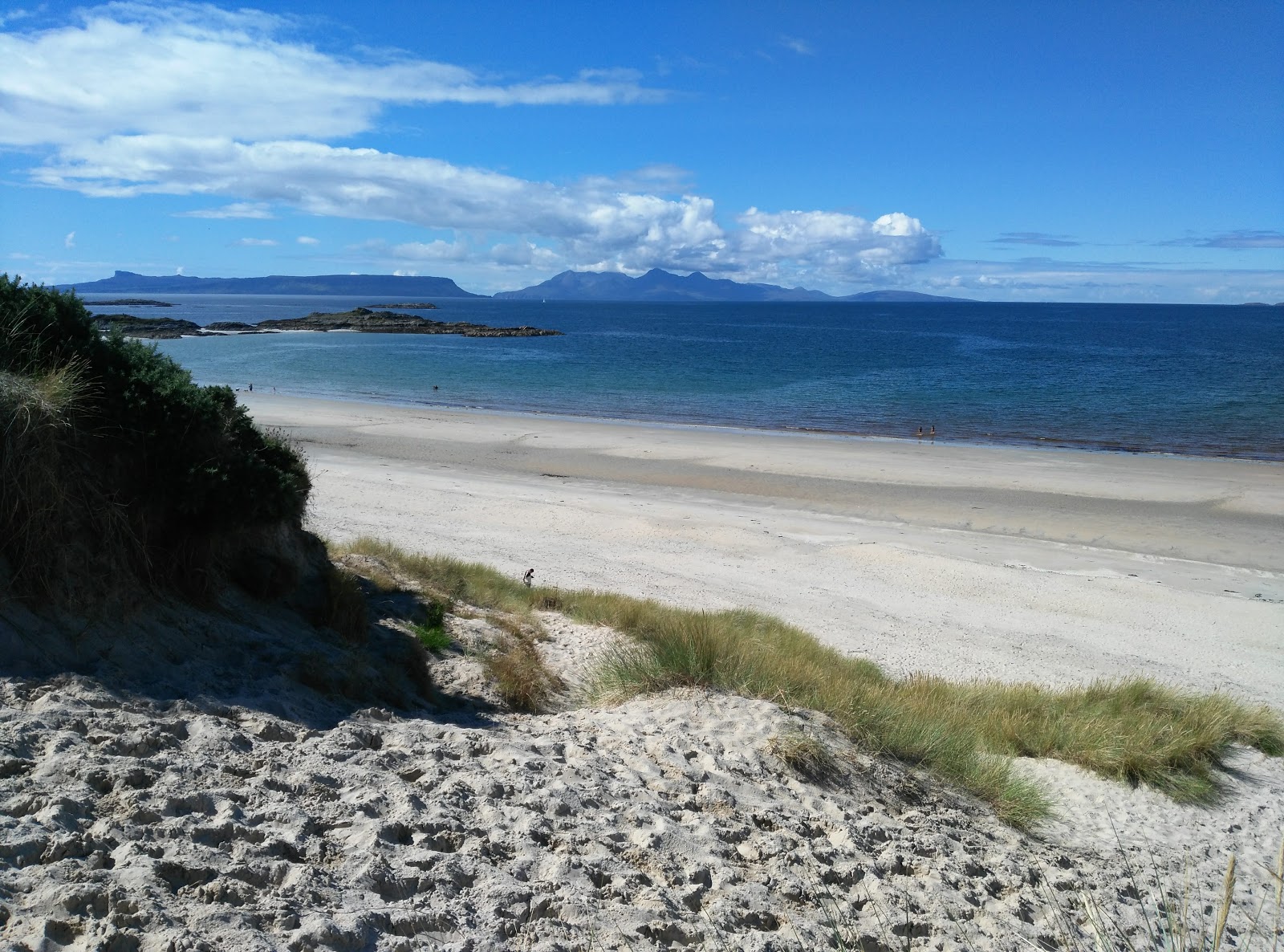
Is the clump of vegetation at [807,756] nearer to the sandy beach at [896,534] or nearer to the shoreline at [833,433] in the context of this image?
the sandy beach at [896,534]

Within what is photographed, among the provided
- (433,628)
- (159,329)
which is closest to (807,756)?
(433,628)

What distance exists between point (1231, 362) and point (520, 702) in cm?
7758

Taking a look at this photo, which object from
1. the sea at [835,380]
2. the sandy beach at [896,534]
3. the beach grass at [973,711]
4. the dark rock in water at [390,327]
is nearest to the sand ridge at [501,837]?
the beach grass at [973,711]

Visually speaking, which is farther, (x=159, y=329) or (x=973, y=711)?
(x=159, y=329)

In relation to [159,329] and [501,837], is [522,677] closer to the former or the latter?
[501,837]

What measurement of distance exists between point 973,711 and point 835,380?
47.9m

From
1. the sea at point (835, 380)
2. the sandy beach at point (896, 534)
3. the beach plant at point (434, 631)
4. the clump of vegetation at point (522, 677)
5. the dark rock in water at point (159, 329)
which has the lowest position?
the sandy beach at point (896, 534)

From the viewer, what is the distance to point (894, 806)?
5.97 meters

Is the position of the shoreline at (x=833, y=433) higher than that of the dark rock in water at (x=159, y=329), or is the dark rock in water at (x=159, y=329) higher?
the dark rock in water at (x=159, y=329)

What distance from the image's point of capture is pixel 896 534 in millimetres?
17922

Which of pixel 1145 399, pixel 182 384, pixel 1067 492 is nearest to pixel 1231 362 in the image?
pixel 1145 399

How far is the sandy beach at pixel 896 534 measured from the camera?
38.8 feet

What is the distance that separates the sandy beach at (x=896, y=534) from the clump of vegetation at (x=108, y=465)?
21.8ft

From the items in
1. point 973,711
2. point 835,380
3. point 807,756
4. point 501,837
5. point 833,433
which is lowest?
point 973,711
